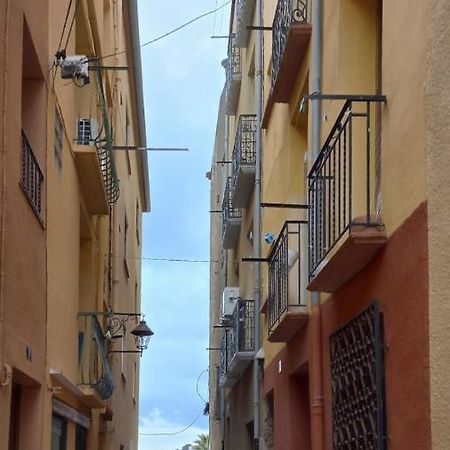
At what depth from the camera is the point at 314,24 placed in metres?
10.0

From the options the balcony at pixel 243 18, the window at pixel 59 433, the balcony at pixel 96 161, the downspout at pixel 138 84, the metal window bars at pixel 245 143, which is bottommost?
the window at pixel 59 433

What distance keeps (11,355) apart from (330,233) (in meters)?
2.94

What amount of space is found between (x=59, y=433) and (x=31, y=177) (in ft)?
13.6

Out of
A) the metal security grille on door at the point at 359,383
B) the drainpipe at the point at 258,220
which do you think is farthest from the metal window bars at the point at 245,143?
the metal security grille on door at the point at 359,383

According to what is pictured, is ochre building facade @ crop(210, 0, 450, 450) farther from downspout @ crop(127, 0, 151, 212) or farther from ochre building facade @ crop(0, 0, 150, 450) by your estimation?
downspout @ crop(127, 0, 151, 212)

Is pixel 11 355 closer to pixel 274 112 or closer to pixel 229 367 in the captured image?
pixel 274 112

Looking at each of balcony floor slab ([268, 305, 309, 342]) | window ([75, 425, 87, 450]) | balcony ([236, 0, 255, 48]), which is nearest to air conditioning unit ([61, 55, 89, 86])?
balcony floor slab ([268, 305, 309, 342])

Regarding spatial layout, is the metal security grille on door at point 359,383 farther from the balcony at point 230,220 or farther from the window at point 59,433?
the balcony at point 230,220

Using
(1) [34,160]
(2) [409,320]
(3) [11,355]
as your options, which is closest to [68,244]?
(1) [34,160]

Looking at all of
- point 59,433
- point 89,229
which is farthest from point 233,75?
point 59,433

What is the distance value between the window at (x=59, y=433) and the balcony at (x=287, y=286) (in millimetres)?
2866

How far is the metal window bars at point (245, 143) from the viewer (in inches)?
700

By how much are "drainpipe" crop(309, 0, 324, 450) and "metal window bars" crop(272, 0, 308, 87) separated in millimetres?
672

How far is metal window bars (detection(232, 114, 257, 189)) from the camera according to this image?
17781mm
